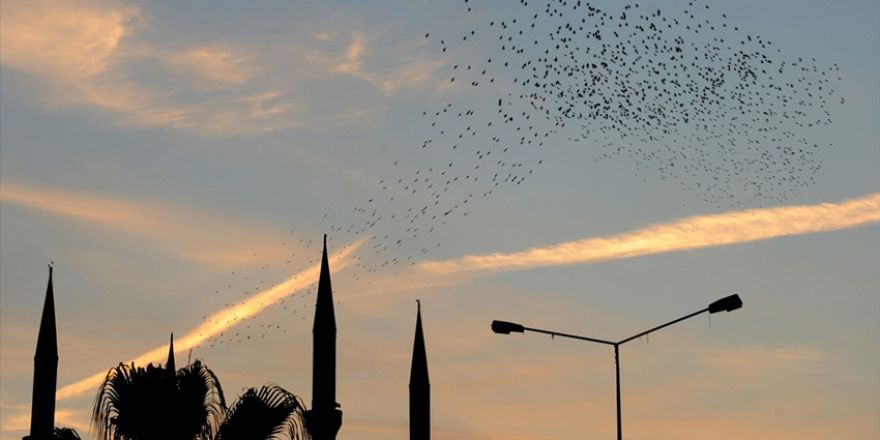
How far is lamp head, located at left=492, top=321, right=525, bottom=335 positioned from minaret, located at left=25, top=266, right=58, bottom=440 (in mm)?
38623

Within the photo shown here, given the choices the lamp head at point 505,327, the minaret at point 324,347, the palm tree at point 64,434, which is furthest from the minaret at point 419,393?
the palm tree at point 64,434

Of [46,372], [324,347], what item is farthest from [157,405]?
[46,372]

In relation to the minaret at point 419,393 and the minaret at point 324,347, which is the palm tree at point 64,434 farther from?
the minaret at point 419,393

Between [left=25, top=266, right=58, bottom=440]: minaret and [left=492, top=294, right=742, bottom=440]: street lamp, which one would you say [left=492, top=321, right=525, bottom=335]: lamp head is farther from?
[left=25, top=266, right=58, bottom=440]: minaret

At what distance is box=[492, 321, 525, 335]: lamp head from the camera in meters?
39.8

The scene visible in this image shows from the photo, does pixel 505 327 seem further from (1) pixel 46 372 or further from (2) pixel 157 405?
(1) pixel 46 372

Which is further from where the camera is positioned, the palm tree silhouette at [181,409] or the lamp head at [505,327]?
the lamp head at [505,327]

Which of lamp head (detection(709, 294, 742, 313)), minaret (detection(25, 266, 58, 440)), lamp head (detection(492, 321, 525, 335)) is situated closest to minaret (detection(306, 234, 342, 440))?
minaret (detection(25, 266, 58, 440))

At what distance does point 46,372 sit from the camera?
75.0 meters

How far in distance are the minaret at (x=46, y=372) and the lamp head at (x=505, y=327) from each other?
127 feet

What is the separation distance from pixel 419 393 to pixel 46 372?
19937mm

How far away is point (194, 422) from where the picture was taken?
2253 cm

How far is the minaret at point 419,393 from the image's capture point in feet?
242

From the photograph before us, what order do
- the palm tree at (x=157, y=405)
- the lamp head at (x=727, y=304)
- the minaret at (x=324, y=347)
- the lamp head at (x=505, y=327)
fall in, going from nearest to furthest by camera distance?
the palm tree at (x=157, y=405) < the lamp head at (x=727, y=304) < the lamp head at (x=505, y=327) < the minaret at (x=324, y=347)
